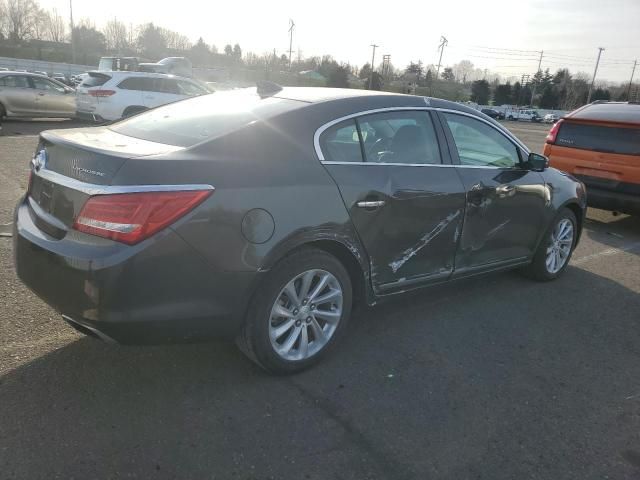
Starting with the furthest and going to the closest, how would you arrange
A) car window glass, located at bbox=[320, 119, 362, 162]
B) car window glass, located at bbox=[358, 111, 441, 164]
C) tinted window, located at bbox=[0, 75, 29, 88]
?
tinted window, located at bbox=[0, 75, 29, 88] < car window glass, located at bbox=[358, 111, 441, 164] < car window glass, located at bbox=[320, 119, 362, 162]

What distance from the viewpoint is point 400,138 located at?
365cm

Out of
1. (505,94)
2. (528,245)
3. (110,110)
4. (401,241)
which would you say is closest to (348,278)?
(401,241)

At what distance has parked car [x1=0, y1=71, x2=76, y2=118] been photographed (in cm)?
1480

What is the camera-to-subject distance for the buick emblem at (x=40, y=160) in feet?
9.78

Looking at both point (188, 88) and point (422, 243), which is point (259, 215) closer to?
point (422, 243)

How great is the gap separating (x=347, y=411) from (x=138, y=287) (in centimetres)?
127

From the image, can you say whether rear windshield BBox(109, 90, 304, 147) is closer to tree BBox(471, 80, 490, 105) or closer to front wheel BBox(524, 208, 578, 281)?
front wheel BBox(524, 208, 578, 281)

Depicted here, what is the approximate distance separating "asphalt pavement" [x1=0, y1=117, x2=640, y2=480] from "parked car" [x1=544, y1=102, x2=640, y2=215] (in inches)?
139

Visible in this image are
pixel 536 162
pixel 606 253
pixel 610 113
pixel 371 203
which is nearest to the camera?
pixel 371 203

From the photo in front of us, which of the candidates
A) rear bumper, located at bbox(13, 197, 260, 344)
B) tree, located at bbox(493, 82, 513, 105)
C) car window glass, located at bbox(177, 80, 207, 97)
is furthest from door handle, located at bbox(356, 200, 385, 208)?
tree, located at bbox(493, 82, 513, 105)

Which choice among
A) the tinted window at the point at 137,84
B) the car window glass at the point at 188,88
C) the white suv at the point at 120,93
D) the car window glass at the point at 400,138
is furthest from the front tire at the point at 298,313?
the car window glass at the point at 188,88

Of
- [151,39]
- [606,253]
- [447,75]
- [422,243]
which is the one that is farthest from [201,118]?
[151,39]

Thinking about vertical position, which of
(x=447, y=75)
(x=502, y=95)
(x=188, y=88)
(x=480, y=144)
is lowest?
(x=502, y=95)

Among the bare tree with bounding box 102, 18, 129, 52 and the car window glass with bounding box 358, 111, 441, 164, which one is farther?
the bare tree with bounding box 102, 18, 129, 52
